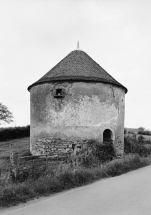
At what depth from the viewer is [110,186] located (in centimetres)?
719

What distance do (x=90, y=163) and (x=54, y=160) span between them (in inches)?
70.8

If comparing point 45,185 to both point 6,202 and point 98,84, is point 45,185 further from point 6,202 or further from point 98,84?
point 98,84

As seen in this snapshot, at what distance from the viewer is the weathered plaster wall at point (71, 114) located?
1238cm

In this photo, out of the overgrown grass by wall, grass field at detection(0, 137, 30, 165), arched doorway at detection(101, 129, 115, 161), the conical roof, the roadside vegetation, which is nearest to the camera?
the roadside vegetation

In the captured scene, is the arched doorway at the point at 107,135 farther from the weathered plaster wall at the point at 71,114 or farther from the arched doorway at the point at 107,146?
the weathered plaster wall at the point at 71,114

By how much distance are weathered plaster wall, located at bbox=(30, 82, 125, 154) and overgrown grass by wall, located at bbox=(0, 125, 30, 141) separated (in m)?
16.8

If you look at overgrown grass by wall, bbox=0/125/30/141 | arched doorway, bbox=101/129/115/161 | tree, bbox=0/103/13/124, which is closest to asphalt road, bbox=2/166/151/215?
arched doorway, bbox=101/129/115/161

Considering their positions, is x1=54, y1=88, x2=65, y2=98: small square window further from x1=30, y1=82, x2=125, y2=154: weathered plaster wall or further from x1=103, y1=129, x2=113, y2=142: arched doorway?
x1=103, y1=129, x2=113, y2=142: arched doorway

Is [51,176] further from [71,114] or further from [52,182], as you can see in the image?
[71,114]

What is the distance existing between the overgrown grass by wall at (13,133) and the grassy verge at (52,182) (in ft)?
70.9

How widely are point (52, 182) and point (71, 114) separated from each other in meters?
6.07

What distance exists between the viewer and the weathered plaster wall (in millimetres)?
12375

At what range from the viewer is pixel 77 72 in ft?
42.7

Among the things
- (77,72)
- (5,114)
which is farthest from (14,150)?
(5,114)
